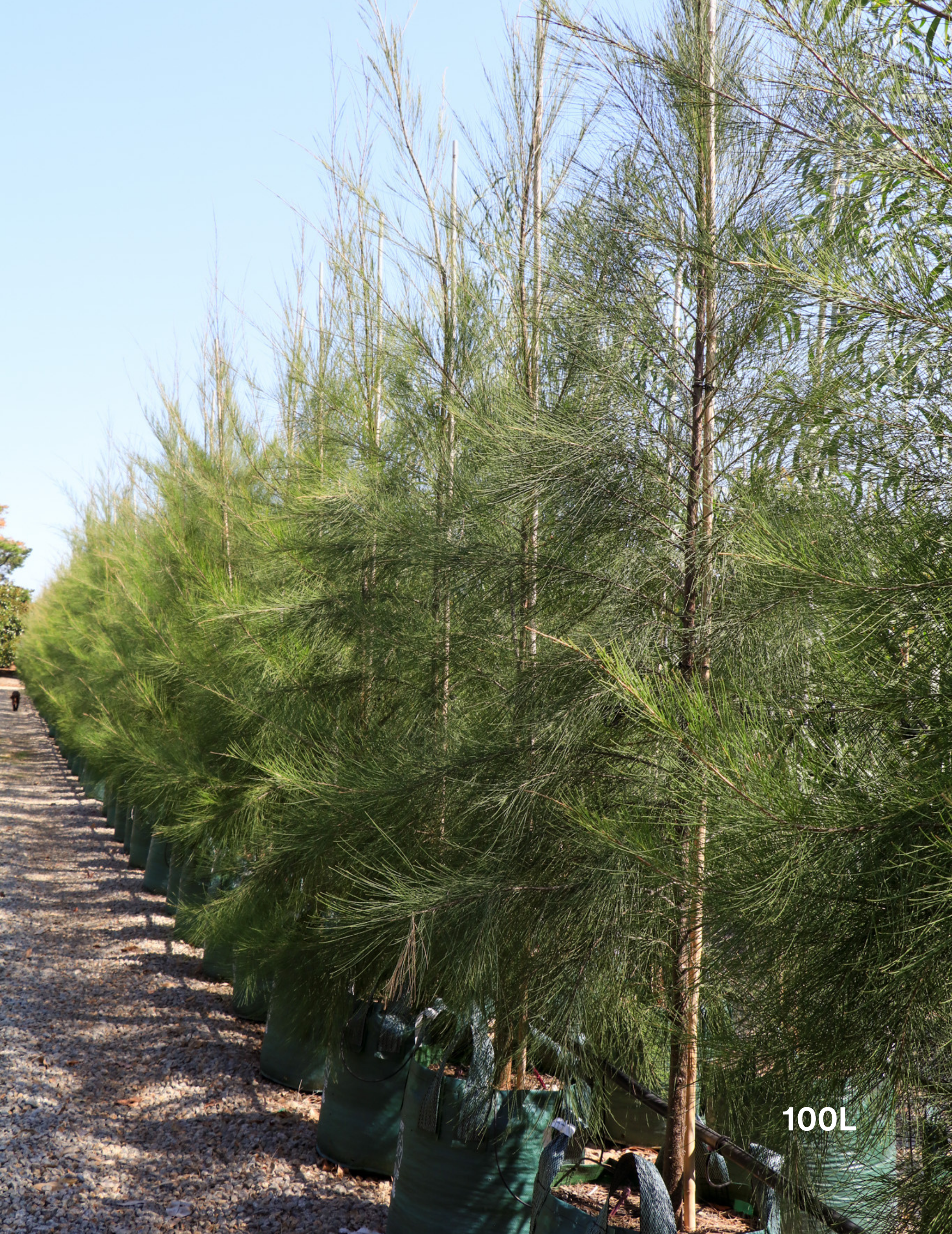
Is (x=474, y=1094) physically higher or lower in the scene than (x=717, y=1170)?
higher

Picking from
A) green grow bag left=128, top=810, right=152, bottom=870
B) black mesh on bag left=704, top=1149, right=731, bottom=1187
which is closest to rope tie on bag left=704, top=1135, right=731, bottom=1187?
black mesh on bag left=704, top=1149, right=731, bottom=1187

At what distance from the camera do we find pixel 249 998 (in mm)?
4871

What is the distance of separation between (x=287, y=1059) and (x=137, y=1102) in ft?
2.05

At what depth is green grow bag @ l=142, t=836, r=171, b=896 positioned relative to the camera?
8062 millimetres

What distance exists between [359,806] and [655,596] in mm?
1059

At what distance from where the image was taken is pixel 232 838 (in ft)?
15.6

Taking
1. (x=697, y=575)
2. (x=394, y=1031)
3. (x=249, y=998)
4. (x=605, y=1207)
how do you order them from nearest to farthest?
(x=605, y=1207) < (x=697, y=575) < (x=394, y=1031) < (x=249, y=998)

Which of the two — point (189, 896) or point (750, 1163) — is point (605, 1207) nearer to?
point (750, 1163)

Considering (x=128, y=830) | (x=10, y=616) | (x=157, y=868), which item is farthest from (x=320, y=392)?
(x=10, y=616)

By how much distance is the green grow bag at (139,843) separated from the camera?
8969 millimetres

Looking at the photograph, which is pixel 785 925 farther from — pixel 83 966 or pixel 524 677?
pixel 83 966

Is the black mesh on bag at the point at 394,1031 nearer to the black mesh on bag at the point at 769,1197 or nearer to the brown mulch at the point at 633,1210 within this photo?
the brown mulch at the point at 633,1210

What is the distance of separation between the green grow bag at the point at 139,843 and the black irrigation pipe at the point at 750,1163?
6.80 m

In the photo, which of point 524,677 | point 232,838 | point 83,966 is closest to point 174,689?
point 83,966
